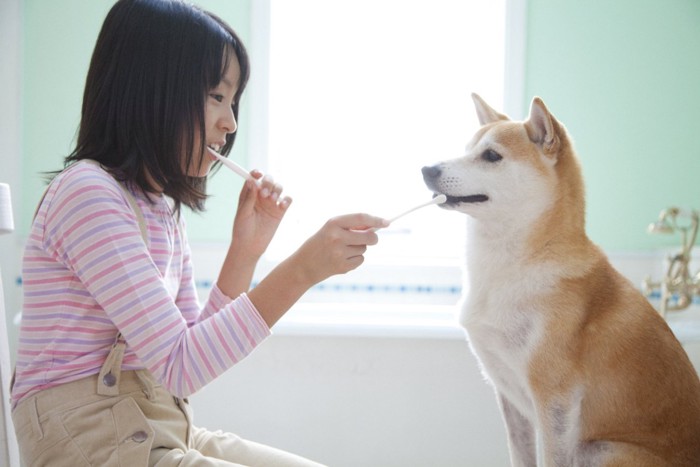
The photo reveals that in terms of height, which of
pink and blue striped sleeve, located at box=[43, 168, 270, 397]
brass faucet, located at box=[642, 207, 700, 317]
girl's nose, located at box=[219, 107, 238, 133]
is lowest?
brass faucet, located at box=[642, 207, 700, 317]

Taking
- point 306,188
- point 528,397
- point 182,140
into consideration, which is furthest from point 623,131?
point 182,140

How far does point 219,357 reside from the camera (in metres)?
0.80

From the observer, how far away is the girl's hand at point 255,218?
3.57 feet

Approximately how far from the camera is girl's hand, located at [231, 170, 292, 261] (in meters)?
1.09

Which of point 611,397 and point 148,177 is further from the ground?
point 148,177

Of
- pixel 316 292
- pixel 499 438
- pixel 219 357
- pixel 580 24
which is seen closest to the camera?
pixel 219 357

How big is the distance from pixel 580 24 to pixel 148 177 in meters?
2.06

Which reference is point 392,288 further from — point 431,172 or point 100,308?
point 100,308

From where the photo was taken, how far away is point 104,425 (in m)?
0.79

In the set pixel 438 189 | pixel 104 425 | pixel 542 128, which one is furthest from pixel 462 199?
pixel 104 425

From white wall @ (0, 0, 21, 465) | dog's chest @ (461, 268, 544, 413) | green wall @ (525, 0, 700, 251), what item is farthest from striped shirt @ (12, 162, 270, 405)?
green wall @ (525, 0, 700, 251)

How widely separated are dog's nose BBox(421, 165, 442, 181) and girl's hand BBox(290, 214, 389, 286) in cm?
26

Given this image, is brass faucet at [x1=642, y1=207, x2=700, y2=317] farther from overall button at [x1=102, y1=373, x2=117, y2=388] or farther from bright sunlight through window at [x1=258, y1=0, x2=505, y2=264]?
overall button at [x1=102, y1=373, x2=117, y2=388]

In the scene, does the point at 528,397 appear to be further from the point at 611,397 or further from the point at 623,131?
the point at 623,131
